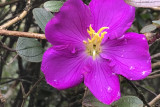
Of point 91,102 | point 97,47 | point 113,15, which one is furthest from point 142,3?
point 91,102

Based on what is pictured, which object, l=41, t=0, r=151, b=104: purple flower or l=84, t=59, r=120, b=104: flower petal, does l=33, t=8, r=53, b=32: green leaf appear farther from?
l=84, t=59, r=120, b=104: flower petal

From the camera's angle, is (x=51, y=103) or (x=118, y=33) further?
(x=51, y=103)

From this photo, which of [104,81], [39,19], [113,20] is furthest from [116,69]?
[39,19]

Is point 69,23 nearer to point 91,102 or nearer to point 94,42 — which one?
point 94,42

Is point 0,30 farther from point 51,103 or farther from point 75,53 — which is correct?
point 51,103

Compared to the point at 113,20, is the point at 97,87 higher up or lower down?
lower down

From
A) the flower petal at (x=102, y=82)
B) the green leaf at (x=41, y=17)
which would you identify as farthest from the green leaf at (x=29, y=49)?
the flower petal at (x=102, y=82)

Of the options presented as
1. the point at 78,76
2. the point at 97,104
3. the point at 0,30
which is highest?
the point at 0,30
